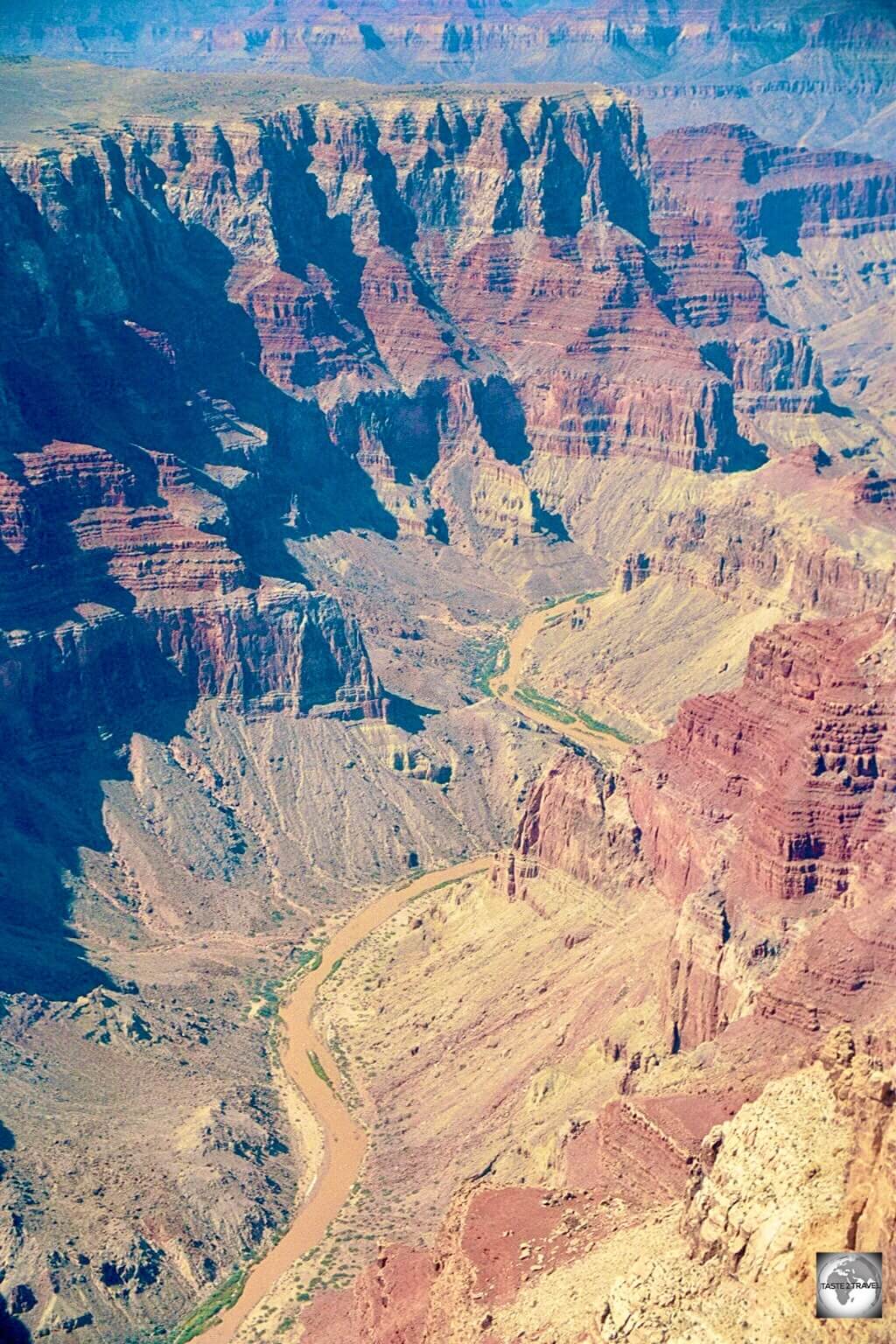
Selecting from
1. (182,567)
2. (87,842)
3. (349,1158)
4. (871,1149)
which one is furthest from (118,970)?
(871,1149)

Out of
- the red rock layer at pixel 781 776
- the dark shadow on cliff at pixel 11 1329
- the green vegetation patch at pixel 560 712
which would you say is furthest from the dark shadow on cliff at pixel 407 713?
the dark shadow on cliff at pixel 11 1329

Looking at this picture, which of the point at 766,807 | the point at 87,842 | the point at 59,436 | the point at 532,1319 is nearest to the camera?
the point at 532,1319

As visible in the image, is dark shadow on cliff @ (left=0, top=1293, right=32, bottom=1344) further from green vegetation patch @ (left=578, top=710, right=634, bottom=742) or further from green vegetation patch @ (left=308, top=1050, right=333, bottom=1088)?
green vegetation patch @ (left=578, top=710, right=634, bottom=742)

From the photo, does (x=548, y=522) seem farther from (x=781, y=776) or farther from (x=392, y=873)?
(x=781, y=776)

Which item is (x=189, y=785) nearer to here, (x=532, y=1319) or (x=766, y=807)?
(x=766, y=807)

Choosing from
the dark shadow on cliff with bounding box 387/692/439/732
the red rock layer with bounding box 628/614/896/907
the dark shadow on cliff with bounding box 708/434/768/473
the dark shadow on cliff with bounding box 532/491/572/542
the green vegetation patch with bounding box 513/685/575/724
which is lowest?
the dark shadow on cliff with bounding box 532/491/572/542

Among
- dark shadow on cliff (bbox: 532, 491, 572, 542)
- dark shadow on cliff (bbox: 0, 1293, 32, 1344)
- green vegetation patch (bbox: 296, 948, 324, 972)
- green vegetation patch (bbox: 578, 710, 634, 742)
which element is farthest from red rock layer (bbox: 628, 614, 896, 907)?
dark shadow on cliff (bbox: 532, 491, 572, 542)

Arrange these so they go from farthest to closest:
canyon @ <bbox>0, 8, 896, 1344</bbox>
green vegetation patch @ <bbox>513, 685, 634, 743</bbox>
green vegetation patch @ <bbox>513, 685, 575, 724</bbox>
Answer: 1. green vegetation patch @ <bbox>513, 685, 575, 724</bbox>
2. green vegetation patch @ <bbox>513, 685, 634, 743</bbox>
3. canyon @ <bbox>0, 8, 896, 1344</bbox>

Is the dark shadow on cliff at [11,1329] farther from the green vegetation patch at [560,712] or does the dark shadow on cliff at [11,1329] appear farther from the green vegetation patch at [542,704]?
the green vegetation patch at [542,704]
